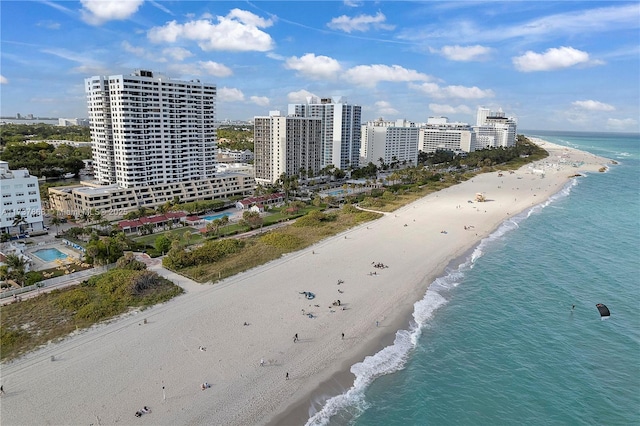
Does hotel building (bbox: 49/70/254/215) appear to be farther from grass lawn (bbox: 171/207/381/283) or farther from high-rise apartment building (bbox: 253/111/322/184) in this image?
grass lawn (bbox: 171/207/381/283)

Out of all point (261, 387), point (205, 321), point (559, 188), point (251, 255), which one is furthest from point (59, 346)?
point (559, 188)

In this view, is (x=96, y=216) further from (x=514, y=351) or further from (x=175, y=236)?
(x=514, y=351)

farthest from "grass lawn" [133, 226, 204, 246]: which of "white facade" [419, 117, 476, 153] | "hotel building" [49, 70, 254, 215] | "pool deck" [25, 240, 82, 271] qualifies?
"white facade" [419, 117, 476, 153]

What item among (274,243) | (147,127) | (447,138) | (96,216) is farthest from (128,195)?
(447,138)

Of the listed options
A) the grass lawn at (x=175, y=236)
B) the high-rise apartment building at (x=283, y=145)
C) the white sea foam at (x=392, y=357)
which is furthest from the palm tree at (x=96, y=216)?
the high-rise apartment building at (x=283, y=145)

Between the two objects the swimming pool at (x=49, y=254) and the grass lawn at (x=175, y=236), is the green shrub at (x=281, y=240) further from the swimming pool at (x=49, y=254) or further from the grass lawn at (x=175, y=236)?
the swimming pool at (x=49, y=254)
